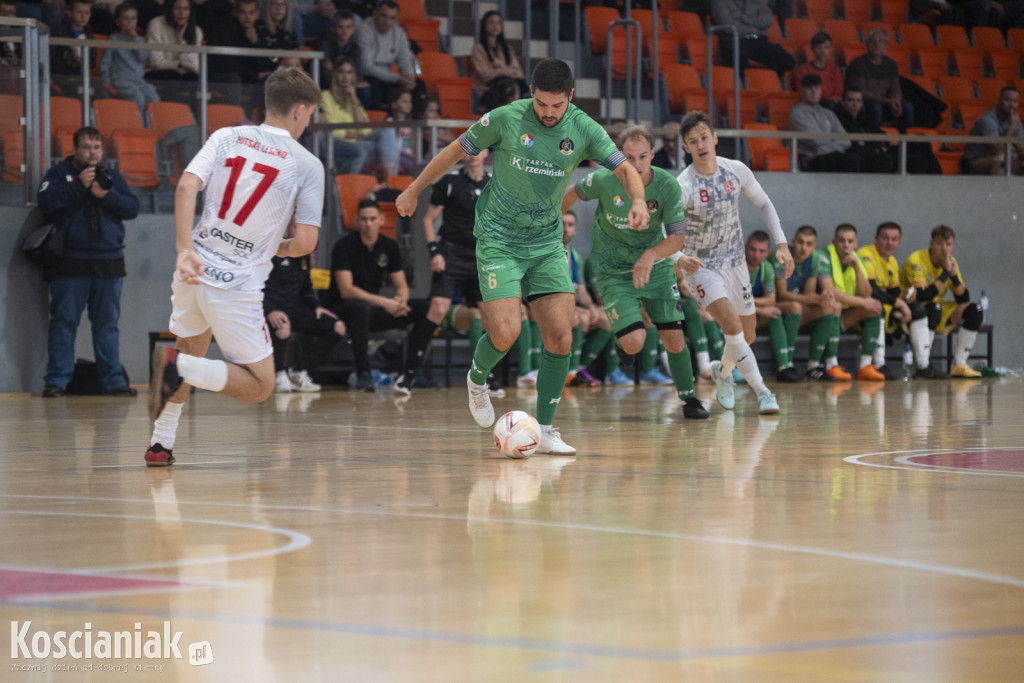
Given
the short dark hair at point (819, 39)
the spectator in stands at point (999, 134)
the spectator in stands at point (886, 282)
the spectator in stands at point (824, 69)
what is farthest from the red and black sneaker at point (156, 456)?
the short dark hair at point (819, 39)

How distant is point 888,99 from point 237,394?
511 inches

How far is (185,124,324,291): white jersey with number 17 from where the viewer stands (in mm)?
5410

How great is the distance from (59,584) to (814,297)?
11.8 metres

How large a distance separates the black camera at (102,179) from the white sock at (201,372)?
6423 millimetres

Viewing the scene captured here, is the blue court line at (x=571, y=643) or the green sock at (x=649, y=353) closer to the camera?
the blue court line at (x=571, y=643)

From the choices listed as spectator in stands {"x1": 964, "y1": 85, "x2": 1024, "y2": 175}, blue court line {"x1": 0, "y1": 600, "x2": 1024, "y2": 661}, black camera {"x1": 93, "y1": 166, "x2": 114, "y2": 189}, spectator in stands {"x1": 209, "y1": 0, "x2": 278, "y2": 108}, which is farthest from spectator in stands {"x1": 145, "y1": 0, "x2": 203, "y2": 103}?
blue court line {"x1": 0, "y1": 600, "x2": 1024, "y2": 661}

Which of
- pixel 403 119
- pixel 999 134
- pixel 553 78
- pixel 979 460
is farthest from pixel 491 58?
pixel 979 460

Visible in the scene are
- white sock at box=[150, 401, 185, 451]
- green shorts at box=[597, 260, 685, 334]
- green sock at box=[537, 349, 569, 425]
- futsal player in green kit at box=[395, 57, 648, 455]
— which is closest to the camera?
white sock at box=[150, 401, 185, 451]

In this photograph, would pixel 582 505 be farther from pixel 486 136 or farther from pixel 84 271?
pixel 84 271

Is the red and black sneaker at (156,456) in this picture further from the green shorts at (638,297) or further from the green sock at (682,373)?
the green sock at (682,373)

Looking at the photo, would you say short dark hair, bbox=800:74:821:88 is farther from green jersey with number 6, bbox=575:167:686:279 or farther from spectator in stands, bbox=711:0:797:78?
green jersey with number 6, bbox=575:167:686:279

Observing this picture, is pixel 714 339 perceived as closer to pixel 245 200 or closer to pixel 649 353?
pixel 649 353

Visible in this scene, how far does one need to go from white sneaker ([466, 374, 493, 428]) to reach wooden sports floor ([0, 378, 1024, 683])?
21 cm

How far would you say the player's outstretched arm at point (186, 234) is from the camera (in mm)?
5035
